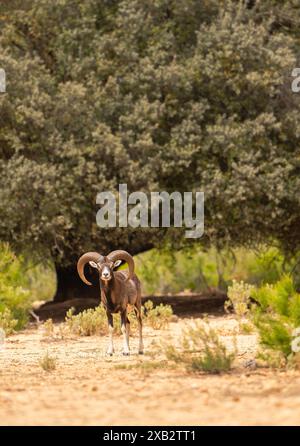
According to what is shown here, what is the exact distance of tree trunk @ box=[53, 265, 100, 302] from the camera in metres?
27.2

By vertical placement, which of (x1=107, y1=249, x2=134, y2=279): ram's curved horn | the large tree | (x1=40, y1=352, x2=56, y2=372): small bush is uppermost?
the large tree

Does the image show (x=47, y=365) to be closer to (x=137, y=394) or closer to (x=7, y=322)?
(x=137, y=394)

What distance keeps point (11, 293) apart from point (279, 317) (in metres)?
9.08

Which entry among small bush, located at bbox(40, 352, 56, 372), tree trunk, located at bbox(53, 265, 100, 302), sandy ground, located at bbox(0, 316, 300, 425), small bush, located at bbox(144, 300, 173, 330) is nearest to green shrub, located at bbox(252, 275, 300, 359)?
sandy ground, located at bbox(0, 316, 300, 425)

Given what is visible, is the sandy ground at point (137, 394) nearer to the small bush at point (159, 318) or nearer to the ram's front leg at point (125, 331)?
the ram's front leg at point (125, 331)

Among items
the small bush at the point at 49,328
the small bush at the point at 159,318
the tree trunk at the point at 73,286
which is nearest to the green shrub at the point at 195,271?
the tree trunk at the point at 73,286

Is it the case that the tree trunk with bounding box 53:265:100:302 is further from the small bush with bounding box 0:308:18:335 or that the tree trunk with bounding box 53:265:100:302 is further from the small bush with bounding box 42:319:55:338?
the small bush with bounding box 42:319:55:338

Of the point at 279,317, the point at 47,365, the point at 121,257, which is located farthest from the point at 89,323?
the point at 279,317

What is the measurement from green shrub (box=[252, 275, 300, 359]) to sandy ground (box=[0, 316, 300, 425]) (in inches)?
14.4

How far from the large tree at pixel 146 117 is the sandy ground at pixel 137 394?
789 centimetres

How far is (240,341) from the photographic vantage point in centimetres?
1727

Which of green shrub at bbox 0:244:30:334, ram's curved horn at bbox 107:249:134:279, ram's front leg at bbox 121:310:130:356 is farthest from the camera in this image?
green shrub at bbox 0:244:30:334

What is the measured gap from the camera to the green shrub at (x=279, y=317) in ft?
42.9

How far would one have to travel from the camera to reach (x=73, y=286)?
27.9 meters
